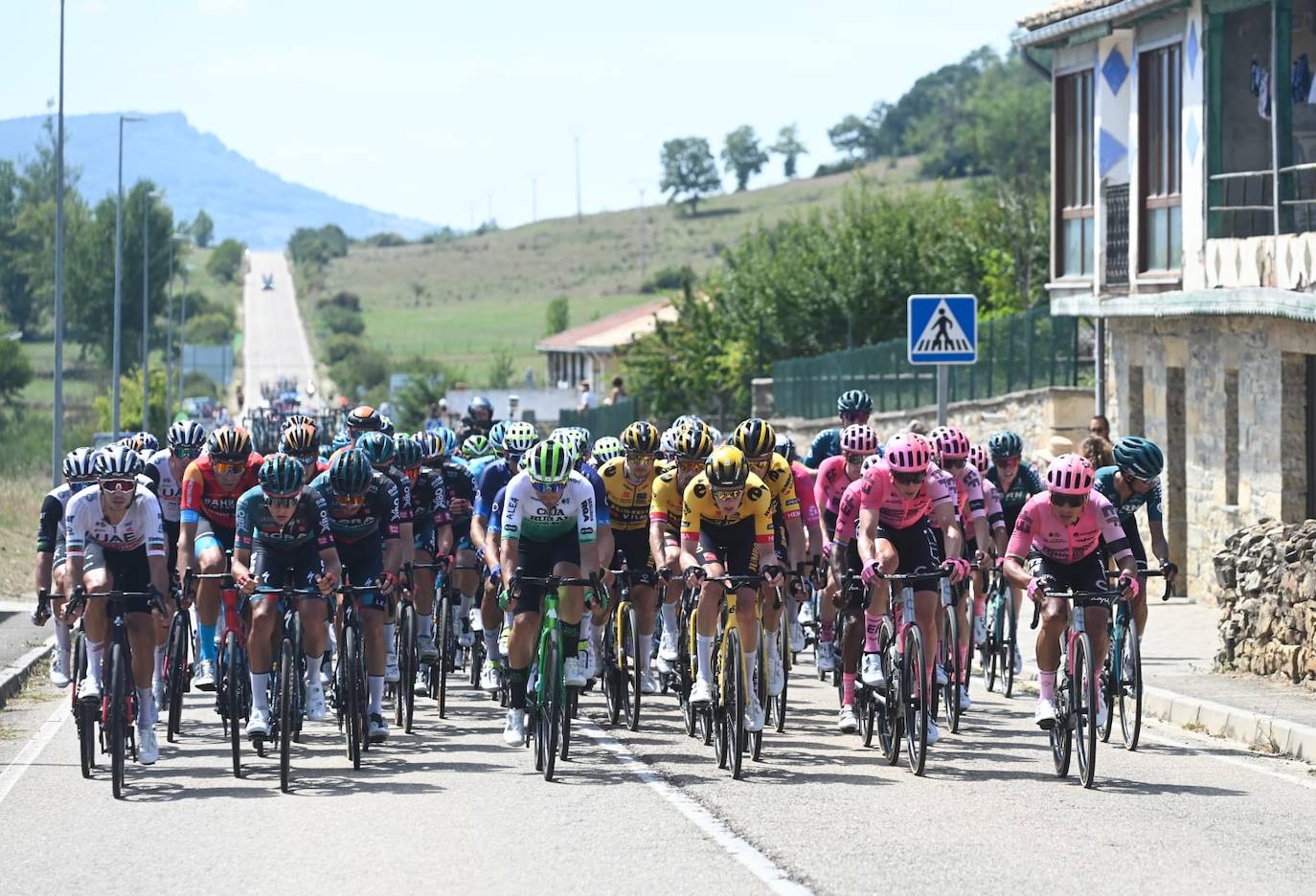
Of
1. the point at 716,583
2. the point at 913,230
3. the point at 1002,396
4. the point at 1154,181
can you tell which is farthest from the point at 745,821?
the point at 913,230

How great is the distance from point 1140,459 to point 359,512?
189 inches

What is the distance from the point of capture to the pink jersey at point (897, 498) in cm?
1268

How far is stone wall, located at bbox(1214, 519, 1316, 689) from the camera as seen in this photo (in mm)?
15766

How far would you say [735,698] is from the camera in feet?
39.9

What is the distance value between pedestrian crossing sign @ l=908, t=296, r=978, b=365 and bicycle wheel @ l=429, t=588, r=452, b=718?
6.20 m

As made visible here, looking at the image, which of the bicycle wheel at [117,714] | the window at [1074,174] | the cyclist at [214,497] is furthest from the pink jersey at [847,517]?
the window at [1074,174]

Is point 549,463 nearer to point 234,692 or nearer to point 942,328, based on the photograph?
point 234,692

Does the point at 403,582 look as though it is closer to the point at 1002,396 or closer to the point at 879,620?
the point at 879,620

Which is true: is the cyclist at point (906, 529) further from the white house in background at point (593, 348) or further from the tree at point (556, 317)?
the tree at point (556, 317)

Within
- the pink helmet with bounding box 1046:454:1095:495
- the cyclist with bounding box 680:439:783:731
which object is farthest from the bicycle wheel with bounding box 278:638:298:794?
the pink helmet with bounding box 1046:454:1095:495

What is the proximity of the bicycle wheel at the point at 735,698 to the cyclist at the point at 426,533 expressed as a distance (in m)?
3.52

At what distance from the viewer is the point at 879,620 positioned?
12727mm

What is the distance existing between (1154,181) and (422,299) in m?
171

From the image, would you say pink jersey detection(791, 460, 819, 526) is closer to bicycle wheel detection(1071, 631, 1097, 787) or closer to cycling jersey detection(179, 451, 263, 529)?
bicycle wheel detection(1071, 631, 1097, 787)
